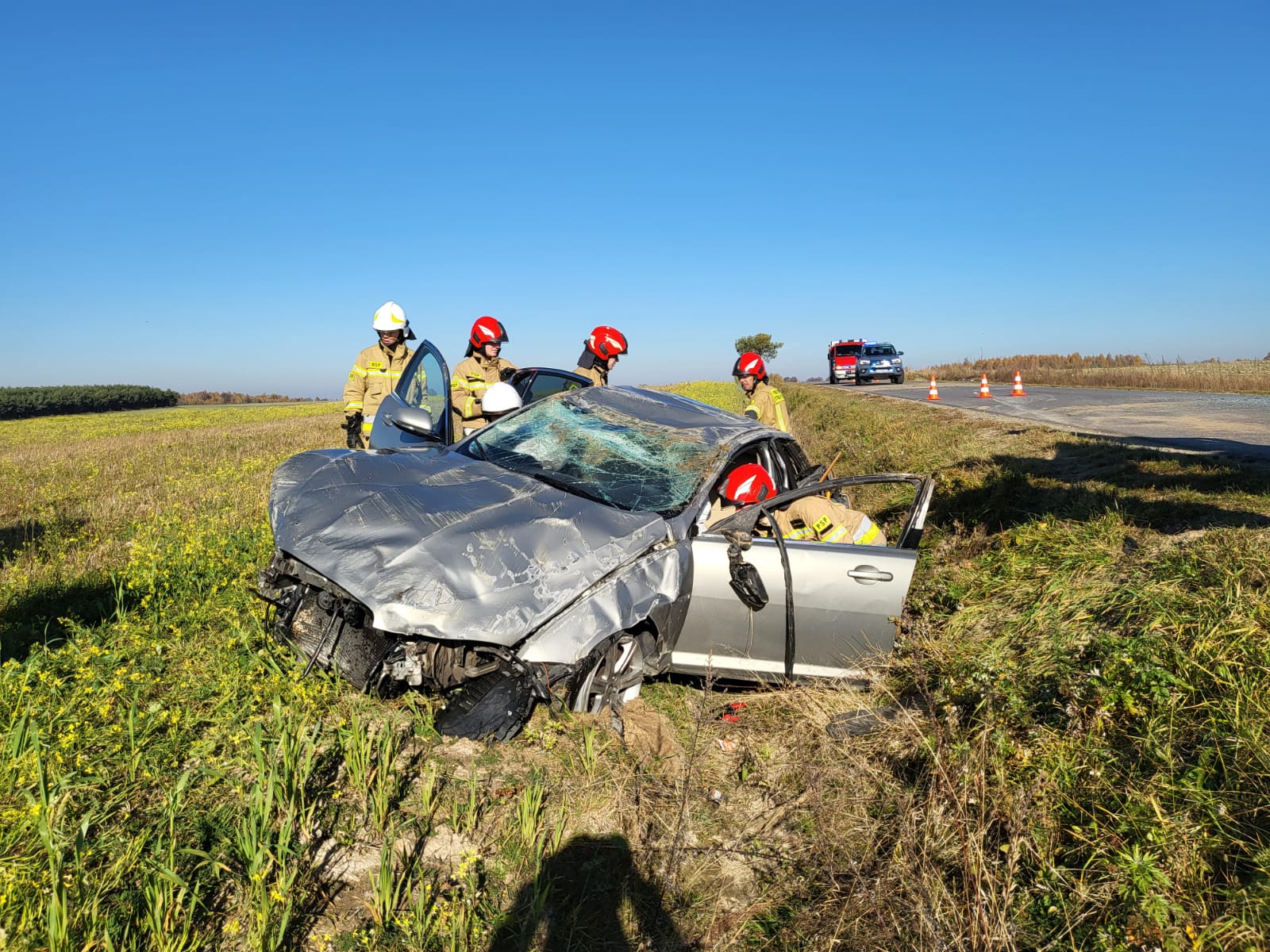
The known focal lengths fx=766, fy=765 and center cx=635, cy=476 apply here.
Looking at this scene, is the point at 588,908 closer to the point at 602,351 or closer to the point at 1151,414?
the point at 602,351

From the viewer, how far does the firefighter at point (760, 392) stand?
771 centimetres

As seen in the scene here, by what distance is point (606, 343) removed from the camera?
8008mm

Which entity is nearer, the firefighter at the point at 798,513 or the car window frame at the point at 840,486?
the car window frame at the point at 840,486

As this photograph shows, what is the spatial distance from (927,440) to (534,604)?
9.65 metres

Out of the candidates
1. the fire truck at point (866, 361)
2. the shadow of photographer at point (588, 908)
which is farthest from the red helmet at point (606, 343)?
the fire truck at point (866, 361)

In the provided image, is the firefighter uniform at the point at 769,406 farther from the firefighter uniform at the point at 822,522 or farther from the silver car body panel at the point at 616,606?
the silver car body panel at the point at 616,606

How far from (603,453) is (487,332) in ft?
12.0

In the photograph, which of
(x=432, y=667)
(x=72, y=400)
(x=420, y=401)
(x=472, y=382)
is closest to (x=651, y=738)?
(x=432, y=667)

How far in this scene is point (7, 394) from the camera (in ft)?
130

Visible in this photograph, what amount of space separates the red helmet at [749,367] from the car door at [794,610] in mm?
4119

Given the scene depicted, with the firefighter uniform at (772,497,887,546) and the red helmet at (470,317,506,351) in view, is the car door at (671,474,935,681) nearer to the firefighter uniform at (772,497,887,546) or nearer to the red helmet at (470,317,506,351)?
the firefighter uniform at (772,497,887,546)

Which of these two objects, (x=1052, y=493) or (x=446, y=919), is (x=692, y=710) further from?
(x=1052, y=493)

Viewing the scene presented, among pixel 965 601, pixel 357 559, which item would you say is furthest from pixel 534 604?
pixel 965 601

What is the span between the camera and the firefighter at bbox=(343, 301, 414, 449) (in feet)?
22.9
